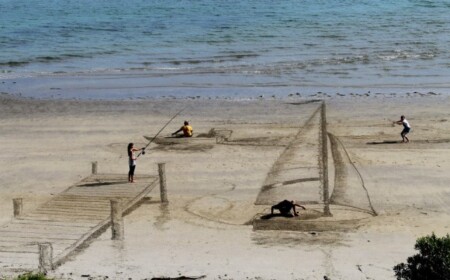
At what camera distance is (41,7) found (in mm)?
99562

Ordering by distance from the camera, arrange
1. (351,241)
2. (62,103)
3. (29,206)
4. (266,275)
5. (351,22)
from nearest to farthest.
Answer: (266,275) < (351,241) < (29,206) < (62,103) < (351,22)

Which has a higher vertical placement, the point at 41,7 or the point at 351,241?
the point at 41,7

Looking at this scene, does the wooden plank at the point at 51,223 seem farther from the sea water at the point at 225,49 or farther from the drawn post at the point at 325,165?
the sea water at the point at 225,49

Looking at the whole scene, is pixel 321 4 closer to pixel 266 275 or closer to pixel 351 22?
pixel 351 22

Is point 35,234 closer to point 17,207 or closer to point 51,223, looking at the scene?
point 51,223

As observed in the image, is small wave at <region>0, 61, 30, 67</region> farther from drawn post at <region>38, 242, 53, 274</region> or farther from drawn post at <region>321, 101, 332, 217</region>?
drawn post at <region>38, 242, 53, 274</region>

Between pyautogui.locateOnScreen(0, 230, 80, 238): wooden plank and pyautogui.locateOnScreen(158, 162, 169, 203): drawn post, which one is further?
pyautogui.locateOnScreen(158, 162, 169, 203): drawn post

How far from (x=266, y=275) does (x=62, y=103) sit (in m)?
24.7

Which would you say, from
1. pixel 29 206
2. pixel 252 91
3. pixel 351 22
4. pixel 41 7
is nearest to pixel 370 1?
pixel 351 22

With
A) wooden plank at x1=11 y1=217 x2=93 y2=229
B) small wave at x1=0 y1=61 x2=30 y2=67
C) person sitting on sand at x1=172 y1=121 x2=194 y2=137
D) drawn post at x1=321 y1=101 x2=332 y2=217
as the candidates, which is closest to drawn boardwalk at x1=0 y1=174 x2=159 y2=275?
wooden plank at x1=11 y1=217 x2=93 y2=229

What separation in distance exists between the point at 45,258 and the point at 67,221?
309cm

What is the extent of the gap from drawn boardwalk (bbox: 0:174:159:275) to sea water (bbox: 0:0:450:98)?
18550 mm

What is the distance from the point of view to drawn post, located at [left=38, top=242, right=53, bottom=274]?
59.5 feet

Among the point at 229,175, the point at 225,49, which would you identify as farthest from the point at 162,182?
the point at 225,49
